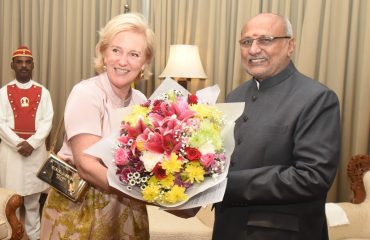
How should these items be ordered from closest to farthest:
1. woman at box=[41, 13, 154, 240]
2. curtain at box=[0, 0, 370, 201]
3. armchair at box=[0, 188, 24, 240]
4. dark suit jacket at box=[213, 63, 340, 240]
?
1. dark suit jacket at box=[213, 63, 340, 240]
2. woman at box=[41, 13, 154, 240]
3. armchair at box=[0, 188, 24, 240]
4. curtain at box=[0, 0, 370, 201]

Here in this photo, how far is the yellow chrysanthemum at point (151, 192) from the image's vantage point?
52.6 inches

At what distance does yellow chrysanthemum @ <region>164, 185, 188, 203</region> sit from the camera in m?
1.32

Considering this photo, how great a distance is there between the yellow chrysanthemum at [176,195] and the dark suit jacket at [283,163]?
11.7 inches

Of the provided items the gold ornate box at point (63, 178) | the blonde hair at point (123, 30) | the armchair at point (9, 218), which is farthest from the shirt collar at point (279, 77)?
the armchair at point (9, 218)

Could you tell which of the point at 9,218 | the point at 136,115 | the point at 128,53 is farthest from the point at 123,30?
the point at 9,218

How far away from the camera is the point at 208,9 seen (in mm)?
4781

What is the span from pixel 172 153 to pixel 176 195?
0.12 metres

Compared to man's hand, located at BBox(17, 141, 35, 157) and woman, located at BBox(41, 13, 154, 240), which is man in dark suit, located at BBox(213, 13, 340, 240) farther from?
man's hand, located at BBox(17, 141, 35, 157)

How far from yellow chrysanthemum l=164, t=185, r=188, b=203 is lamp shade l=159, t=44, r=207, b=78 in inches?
118

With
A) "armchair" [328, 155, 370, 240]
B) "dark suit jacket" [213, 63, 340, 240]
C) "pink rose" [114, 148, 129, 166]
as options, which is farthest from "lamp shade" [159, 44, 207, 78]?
"pink rose" [114, 148, 129, 166]

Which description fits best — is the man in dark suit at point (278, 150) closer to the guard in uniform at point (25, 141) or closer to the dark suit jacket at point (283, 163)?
the dark suit jacket at point (283, 163)

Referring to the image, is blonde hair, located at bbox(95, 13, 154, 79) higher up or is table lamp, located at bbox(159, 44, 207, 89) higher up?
blonde hair, located at bbox(95, 13, 154, 79)

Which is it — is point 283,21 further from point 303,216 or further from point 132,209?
point 132,209

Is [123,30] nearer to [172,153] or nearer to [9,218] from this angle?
[172,153]
